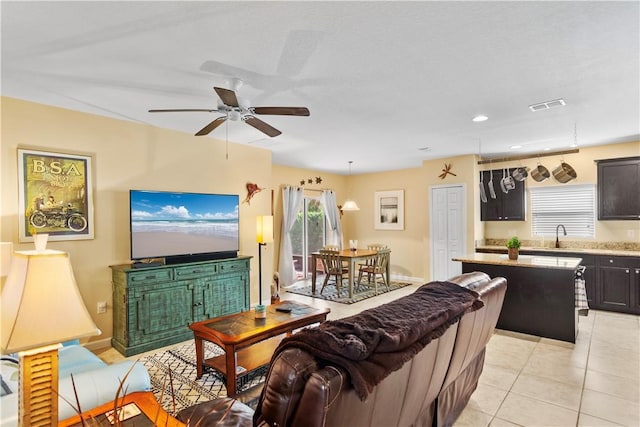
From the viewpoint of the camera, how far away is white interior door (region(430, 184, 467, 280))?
622 cm

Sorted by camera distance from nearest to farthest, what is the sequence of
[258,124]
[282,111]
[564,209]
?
[282,111] < [258,124] < [564,209]

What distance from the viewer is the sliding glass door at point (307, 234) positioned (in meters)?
7.56

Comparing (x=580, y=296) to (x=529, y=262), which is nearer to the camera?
(x=580, y=296)

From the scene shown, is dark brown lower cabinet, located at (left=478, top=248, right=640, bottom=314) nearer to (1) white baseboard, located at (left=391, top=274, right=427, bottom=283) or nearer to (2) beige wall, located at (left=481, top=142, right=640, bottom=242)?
(2) beige wall, located at (left=481, top=142, right=640, bottom=242)

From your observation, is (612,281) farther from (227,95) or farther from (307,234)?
(227,95)

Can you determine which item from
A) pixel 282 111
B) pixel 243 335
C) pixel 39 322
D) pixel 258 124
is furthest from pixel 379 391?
Result: pixel 258 124

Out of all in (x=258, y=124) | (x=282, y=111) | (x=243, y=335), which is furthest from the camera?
(x=258, y=124)

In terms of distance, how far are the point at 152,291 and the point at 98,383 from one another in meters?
2.02

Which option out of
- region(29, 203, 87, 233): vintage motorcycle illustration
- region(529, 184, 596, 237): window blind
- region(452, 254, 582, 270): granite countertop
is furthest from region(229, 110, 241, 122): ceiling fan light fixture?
region(529, 184, 596, 237): window blind

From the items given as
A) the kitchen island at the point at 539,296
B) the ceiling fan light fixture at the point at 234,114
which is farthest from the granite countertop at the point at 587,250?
the ceiling fan light fixture at the point at 234,114

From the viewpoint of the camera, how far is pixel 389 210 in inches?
316

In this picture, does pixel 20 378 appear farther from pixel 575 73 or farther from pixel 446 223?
pixel 446 223

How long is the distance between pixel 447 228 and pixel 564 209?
1881 mm

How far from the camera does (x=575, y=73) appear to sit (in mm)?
2705
